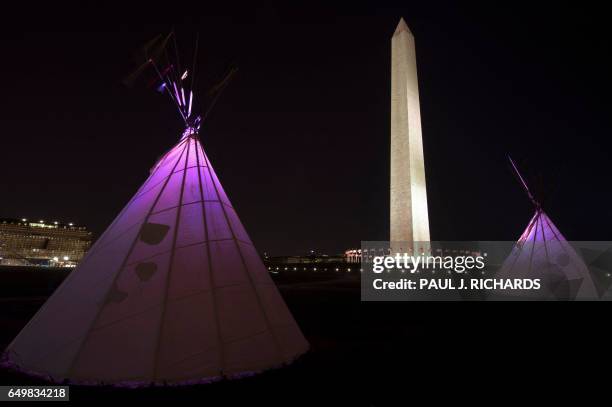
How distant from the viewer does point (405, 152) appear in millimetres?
30875

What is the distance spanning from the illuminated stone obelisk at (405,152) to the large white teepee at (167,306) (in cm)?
2463

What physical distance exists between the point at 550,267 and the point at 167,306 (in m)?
20.7

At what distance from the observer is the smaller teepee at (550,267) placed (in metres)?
20.5

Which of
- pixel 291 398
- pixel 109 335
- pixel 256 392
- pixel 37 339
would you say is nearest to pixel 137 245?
pixel 109 335

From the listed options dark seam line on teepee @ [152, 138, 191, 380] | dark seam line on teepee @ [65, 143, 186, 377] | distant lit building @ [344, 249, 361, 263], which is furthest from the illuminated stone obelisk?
distant lit building @ [344, 249, 361, 263]

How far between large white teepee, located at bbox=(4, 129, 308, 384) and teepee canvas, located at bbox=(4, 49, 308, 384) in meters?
0.02

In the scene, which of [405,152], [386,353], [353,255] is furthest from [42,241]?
[386,353]

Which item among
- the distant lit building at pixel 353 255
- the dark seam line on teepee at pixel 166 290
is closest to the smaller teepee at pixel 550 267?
the dark seam line on teepee at pixel 166 290

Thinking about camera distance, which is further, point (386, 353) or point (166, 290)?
point (386, 353)

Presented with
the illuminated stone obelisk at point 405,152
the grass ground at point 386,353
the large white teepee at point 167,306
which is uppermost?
the illuminated stone obelisk at point 405,152

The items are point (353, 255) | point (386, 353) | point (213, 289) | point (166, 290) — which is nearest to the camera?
point (166, 290)

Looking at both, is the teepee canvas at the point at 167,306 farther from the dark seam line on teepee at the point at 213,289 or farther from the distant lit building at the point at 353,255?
the distant lit building at the point at 353,255

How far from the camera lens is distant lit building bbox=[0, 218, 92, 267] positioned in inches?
3957

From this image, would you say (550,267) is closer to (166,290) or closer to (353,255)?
(166,290)
